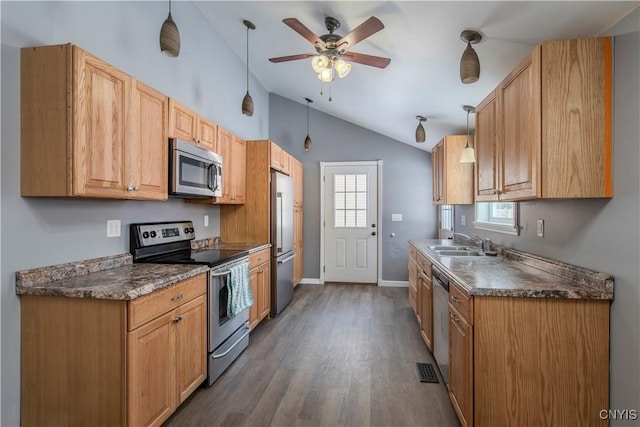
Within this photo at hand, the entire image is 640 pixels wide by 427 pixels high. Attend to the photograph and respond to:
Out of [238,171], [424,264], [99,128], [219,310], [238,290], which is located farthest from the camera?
[238,171]

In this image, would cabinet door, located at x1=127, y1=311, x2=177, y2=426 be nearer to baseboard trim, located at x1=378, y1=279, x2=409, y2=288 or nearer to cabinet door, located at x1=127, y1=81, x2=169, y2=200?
cabinet door, located at x1=127, y1=81, x2=169, y2=200

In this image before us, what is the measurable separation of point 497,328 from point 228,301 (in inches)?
74.6

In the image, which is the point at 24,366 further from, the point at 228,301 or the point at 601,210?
the point at 601,210

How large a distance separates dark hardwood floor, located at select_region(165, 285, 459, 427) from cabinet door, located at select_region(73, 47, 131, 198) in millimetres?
1525

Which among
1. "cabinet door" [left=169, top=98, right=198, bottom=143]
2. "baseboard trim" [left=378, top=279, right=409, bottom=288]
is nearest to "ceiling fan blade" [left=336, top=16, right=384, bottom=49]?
"cabinet door" [left=169, top=98, right=198, bottom=143]

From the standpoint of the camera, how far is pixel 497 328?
1.64m

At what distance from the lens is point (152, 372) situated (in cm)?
172

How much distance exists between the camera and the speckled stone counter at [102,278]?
1563mm

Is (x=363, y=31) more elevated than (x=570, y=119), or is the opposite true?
(x=363, y=31)

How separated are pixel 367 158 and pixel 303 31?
11.1ft

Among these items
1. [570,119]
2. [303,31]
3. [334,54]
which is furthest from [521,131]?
[303,31]

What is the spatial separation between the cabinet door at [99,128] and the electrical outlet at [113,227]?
Result: 17.2 inches

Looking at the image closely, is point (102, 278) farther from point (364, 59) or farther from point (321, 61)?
point (364, 59)

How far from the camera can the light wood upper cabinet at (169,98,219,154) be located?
2410 mm
